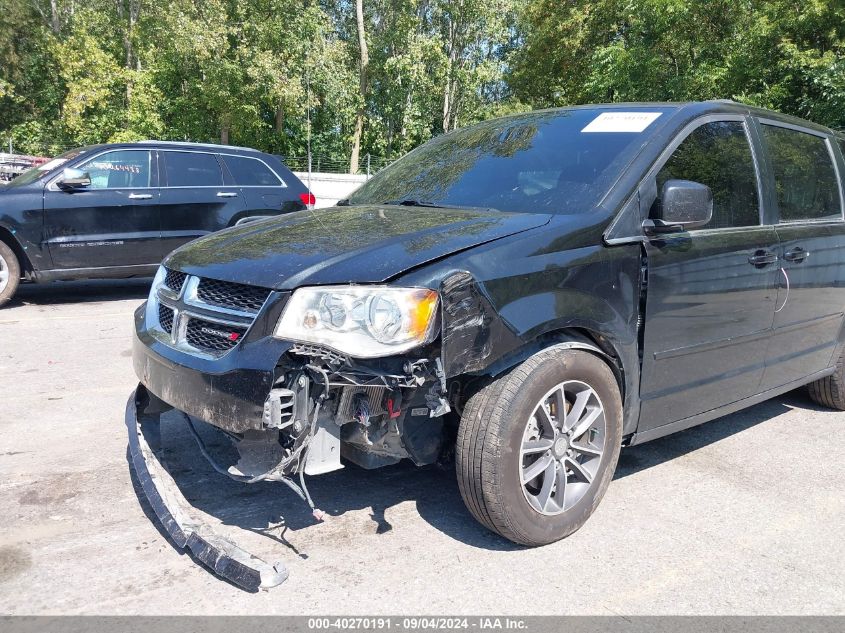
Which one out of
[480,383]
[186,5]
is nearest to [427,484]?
[480,383]

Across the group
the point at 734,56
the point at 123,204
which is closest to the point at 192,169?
the point at 123,204

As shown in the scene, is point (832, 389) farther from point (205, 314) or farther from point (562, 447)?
point (205, 314)

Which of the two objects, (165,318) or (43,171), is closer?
(165,318)

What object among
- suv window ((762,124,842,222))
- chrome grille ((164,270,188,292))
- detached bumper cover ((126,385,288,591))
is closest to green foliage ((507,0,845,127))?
suv window ((762,124,842,222))

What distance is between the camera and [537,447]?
2934 millimetres

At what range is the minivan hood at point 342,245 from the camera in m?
2.68

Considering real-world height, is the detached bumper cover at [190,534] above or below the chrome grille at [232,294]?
below

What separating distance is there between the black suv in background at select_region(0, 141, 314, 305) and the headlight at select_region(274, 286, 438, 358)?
6509mm

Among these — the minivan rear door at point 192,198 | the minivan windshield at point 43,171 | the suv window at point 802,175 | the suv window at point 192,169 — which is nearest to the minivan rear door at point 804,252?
the suv window at point 802,175

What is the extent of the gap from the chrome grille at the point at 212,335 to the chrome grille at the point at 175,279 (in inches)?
10.2

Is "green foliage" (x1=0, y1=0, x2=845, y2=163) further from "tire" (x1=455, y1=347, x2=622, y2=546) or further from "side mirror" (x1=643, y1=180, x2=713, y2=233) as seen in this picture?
"tire" (x1=455, y1=347, x2=622, y2=546)

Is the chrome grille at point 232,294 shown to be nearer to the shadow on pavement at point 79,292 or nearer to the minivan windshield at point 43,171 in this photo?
the minivan windshield at point 43,171

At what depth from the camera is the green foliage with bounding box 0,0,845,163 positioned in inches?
710

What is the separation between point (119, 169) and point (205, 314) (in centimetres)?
A: 636
